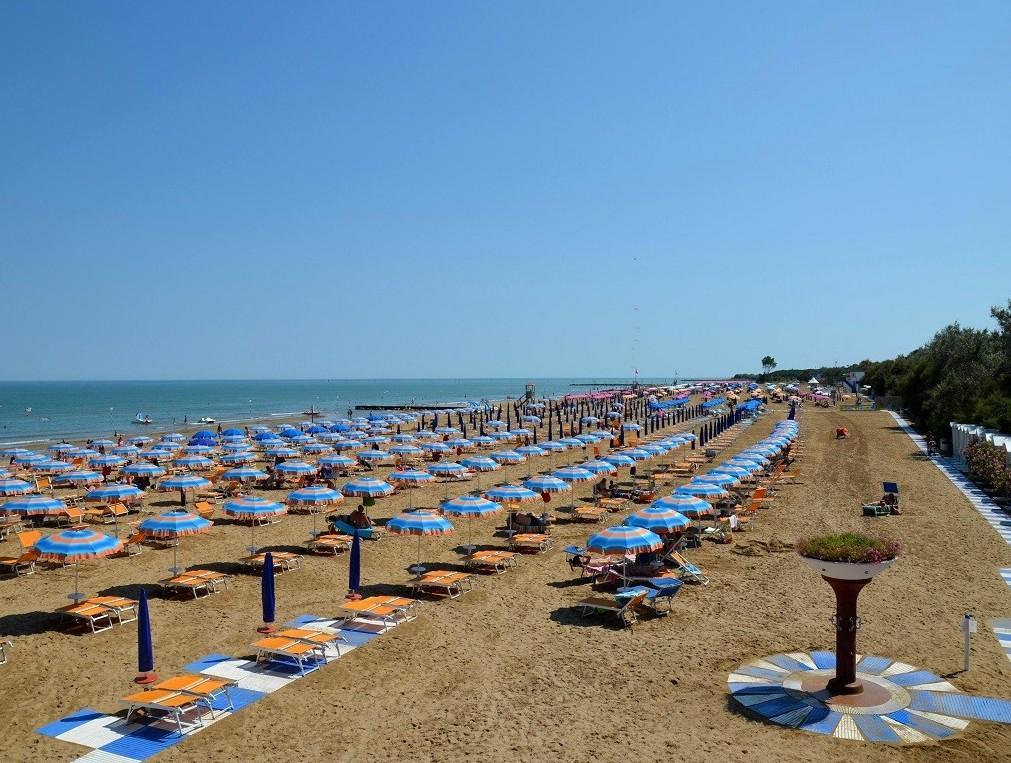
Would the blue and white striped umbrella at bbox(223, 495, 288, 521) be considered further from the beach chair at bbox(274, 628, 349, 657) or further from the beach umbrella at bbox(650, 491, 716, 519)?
the beach umbrella at bbox(650, 491, 716, 519)

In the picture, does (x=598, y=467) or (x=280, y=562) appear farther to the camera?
(x=598, y=467)

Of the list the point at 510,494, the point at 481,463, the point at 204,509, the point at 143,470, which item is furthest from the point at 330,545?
the point at 143,470

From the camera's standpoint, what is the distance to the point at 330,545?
17.8 metres

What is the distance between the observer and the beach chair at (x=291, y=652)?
10.3 m

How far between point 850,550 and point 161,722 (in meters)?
8.36

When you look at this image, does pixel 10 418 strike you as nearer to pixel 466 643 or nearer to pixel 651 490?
pixel 651 490

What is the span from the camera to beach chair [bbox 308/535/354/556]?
699 inches

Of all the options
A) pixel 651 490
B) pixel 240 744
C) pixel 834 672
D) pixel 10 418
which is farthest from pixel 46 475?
pixel 10 418

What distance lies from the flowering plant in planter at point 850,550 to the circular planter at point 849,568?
0.03 meters

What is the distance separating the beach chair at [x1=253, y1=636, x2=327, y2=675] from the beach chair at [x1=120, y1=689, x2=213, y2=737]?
4.39 feet

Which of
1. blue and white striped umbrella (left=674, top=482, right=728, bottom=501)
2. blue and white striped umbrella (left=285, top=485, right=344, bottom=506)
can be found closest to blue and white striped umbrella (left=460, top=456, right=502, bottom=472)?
blue and white striped umbrella (left=285, top=485, right=344, bottom=506)

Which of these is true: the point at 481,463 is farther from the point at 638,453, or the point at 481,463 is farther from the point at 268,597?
the point at 268,597

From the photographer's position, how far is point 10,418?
8881 cm

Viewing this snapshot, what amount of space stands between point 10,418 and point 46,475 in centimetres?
7104
